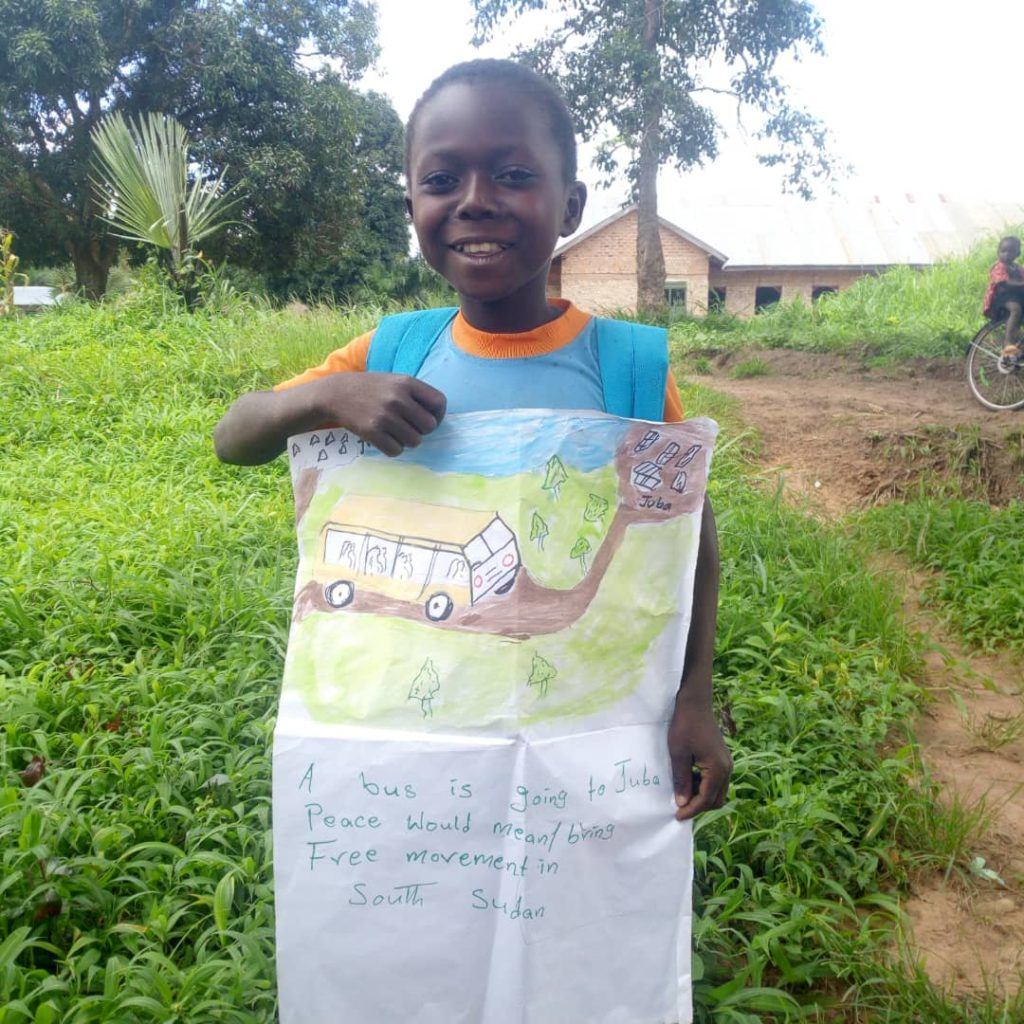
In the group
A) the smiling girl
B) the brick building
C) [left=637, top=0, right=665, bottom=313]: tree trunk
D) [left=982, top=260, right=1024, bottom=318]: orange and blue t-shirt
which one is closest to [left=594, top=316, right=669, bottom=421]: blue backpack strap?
the smiling girl

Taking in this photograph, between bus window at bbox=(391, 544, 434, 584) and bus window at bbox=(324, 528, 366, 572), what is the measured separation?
0.16ft

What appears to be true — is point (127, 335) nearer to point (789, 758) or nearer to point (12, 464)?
point (12, 464)

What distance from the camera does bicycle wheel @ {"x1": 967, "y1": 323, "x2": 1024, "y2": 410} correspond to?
548 cm

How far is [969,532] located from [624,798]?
3.10 meters

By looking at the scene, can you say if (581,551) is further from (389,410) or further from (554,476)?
(389,410)

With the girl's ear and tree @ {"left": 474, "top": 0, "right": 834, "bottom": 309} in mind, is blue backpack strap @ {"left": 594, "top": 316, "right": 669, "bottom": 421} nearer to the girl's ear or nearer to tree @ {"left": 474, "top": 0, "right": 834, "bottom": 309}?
the girl's ear

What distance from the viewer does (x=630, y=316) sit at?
11.0 meters

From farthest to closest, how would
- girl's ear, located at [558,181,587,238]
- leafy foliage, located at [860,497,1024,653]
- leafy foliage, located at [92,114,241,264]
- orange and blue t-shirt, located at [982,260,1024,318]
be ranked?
leafy foliage, located at [92,114,241,264] → orange and blue t-shirt, located at [982,260,1024,318] → leafy foliage, located at [860,497,1024,653] → girl's ear, located at [558,181,587,238]

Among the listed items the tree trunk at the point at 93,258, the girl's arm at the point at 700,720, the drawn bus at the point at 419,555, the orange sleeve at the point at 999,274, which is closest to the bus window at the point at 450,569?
the drawn bus at the point at 419,555

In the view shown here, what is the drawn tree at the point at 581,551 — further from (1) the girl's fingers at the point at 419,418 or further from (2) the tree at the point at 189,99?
(2) the tree at the point at 189,99

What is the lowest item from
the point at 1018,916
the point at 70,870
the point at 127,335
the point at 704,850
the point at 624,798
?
the point at 1018,916

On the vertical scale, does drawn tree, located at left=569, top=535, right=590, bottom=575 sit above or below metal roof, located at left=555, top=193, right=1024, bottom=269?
below

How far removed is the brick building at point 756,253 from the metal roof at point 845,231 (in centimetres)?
2

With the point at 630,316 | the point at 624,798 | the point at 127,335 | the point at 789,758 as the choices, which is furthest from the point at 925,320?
the point at 624,798
